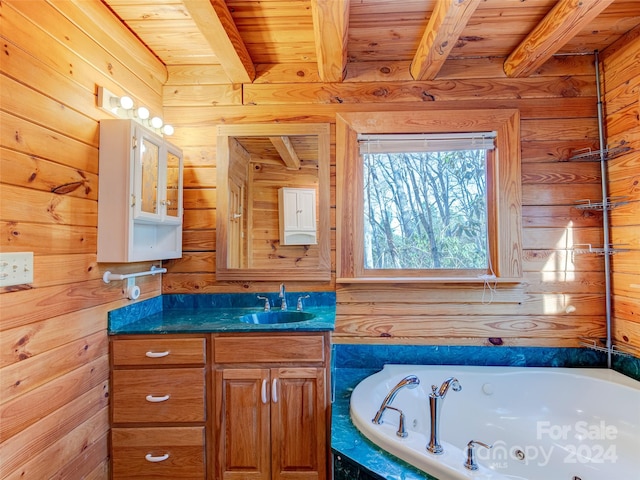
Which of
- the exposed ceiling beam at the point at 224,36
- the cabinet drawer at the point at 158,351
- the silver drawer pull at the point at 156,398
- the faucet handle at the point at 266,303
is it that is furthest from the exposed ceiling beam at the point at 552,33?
the silver drawer pull at the point at 156,398

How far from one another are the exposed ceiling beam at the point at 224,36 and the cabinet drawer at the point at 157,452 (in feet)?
6.16

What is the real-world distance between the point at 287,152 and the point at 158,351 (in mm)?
1334

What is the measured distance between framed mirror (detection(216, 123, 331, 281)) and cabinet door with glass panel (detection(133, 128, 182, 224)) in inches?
10.0

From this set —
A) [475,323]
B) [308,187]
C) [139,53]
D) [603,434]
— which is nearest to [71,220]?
[139,53]

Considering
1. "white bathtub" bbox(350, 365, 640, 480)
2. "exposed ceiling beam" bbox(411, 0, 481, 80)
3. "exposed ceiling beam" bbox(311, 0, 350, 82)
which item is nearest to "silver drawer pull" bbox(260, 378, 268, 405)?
"white bathtub" bbox(350, 365, 640, 480)

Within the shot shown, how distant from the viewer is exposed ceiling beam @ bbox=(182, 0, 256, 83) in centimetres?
137

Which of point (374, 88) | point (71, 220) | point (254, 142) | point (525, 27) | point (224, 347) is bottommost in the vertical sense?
point (224, 347)

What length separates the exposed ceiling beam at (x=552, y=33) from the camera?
4.62ft

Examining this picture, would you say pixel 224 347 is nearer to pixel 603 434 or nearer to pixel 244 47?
pixel 244 47

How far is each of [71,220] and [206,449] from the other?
1.21 metres

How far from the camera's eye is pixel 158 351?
1.55 m

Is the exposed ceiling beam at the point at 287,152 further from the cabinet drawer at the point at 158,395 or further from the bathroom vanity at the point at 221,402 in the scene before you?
the cabinet drawer at the point at 158,395

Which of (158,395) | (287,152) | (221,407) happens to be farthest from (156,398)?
(287,152)

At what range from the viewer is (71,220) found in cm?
134
